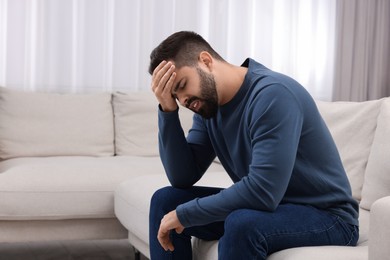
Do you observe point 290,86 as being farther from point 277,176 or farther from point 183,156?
point 183,156

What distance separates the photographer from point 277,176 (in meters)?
1.58

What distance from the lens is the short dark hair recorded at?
1799mm

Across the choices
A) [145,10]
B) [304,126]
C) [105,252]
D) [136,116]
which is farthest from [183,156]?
[145,10]

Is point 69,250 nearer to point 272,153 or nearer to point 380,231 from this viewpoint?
point 272,153

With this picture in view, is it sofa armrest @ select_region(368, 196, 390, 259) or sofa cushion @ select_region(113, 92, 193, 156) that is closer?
sofa armrest @ select_region(368, 196, 390, 259)

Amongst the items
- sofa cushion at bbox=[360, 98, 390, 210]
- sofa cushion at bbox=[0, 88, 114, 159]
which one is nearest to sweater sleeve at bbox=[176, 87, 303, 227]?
sofa cushion at bbox=[360, 98, 390, 210]

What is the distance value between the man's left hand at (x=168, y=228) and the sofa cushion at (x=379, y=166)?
78cm

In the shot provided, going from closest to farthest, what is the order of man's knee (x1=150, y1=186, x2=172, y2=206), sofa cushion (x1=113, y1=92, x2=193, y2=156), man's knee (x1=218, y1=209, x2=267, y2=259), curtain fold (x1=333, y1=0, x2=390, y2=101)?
man's knee (x1=218, y1=209, x2=267, y2=259), man's knee (x1=150, y1=186, x2=172, y2=206), sofa cushion (x1=113, y1=92, x2=193, y2=156), curtain fold (x1=333, y1=0, x2=390, y2=101)

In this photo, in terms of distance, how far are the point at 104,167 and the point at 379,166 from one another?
133 cm

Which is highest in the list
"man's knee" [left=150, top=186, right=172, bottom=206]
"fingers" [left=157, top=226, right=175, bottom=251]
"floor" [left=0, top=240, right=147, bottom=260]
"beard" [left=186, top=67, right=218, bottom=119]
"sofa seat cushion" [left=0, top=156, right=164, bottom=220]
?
"beard" [left=186, top=67, right=218, bottom=119]

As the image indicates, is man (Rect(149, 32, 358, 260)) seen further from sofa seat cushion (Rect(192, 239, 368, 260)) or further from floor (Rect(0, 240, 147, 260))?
floor (Rect(0, 240, 147, 260))

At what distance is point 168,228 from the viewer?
174cm

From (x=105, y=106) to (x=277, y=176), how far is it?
2.28 metres

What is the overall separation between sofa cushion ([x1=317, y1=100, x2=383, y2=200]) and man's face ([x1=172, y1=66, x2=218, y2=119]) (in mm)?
827
